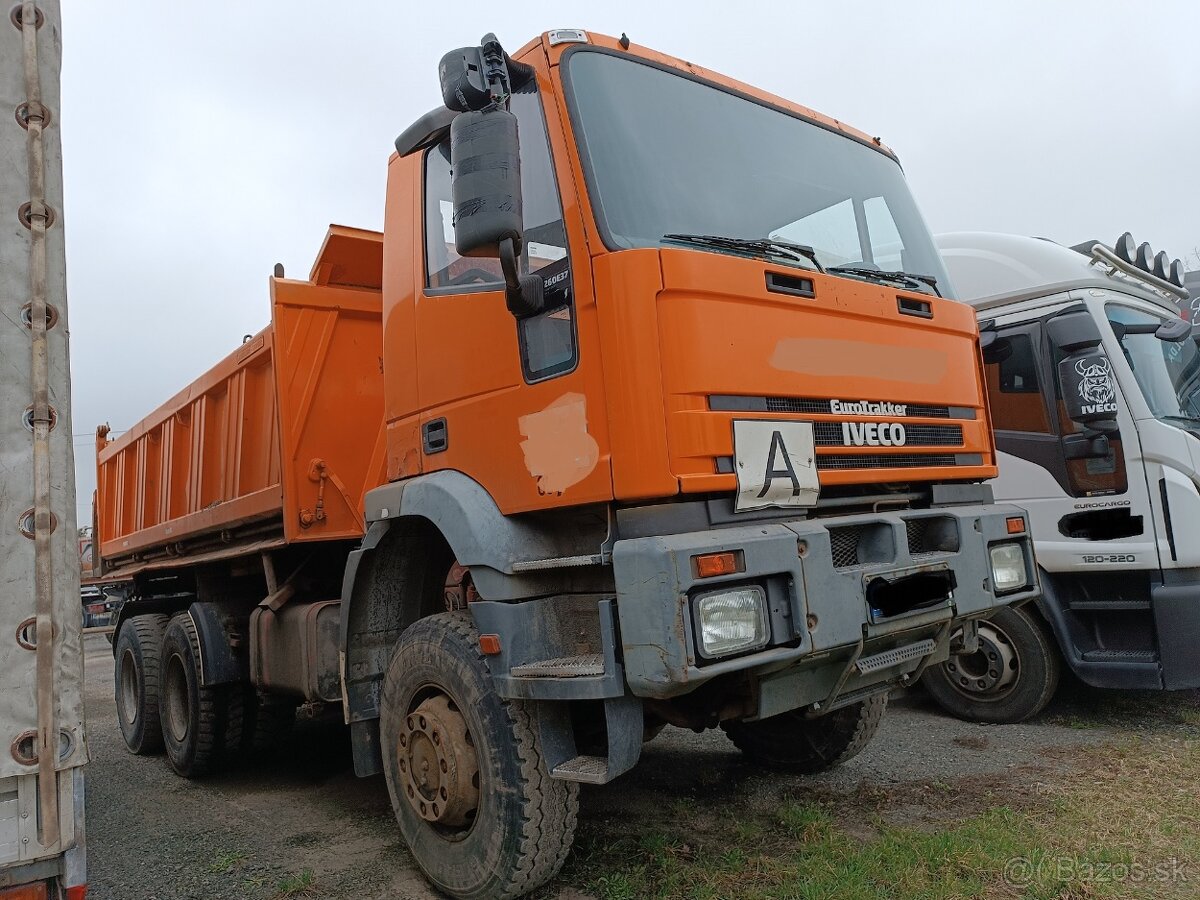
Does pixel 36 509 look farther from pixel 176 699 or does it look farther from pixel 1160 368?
pixel 1160 368

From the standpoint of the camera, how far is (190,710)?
5.53m

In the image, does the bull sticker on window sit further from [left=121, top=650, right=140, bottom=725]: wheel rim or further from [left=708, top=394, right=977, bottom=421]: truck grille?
[left=121, top=650, right=140, bottom=725]: wheel rim

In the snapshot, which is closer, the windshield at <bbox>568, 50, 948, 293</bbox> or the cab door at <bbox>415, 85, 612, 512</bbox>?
the cab door at <bbox>415, 85, 612, 512</bbox>

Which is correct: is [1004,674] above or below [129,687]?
below

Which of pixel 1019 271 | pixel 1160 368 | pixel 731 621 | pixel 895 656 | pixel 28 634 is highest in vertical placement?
pixel 1019 271

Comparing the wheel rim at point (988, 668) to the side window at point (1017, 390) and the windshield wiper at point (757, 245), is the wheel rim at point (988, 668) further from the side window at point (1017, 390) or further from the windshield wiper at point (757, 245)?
the windshield wiper at point (757, 245)

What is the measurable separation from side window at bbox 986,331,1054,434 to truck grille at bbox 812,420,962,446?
2061 mm

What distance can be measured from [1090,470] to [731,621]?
349cm

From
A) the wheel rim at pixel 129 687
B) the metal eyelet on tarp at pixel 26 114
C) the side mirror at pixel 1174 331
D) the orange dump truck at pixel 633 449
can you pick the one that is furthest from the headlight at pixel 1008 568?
the wheel rim at pixel 129 687

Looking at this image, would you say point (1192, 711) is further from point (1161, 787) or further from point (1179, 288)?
point (1179, 288)

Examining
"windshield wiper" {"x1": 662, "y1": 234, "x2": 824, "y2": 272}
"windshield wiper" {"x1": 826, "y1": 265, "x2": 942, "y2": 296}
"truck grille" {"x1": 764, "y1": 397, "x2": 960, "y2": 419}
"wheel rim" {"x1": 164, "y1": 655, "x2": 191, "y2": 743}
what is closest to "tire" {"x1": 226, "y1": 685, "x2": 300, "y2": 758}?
"wheel rim" {"x1": 164, "y1": 655, "x2": 191, "y2": 743}

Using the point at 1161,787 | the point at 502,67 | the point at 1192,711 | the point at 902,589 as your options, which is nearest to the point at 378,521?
the point at 502,67

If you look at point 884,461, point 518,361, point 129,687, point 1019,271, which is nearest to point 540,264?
point 518,361

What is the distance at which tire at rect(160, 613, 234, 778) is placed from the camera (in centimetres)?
542
